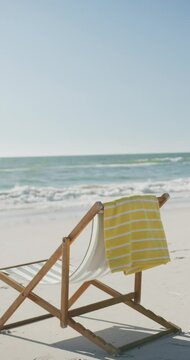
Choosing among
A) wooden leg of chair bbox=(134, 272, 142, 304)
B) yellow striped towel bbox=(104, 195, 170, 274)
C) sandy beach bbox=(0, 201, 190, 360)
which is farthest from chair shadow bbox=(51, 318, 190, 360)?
yellow striped towel bbox=(104, 195, 170, 274)

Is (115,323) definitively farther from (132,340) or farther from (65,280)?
(65,280)

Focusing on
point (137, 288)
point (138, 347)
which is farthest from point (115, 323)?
point (138, 347)

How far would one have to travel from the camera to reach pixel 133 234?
326 centimetres

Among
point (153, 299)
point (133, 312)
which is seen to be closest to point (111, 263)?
point (133, 312)

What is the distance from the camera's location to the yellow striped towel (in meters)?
3.13

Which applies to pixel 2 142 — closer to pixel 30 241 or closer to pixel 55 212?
pixel 55 212

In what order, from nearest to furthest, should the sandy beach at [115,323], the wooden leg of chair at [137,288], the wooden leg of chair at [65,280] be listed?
the wooden leg of chair at [65,280] < the sandy beach at [115,323] < the wooden leg of chair at [137,288]

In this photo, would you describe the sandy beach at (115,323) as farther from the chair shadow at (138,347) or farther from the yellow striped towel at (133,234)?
the yellow striped towel at (133,234)

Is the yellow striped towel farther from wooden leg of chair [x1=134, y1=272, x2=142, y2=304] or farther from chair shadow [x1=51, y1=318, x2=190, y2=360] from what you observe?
chair shadow [x1=51, y1=318, x2=190, y2=360]

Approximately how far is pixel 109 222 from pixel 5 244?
4234 millimetres

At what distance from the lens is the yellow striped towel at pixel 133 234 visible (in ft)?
10.3

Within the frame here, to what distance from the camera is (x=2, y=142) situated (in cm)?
6166

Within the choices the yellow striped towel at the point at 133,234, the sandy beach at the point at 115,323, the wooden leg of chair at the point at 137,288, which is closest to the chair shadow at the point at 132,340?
the sandy beach at the point at 115,323

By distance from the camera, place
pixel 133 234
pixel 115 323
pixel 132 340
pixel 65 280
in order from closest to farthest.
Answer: pixel 65 280, pixel 133 234, pixel 132 340, pixel 115 323
